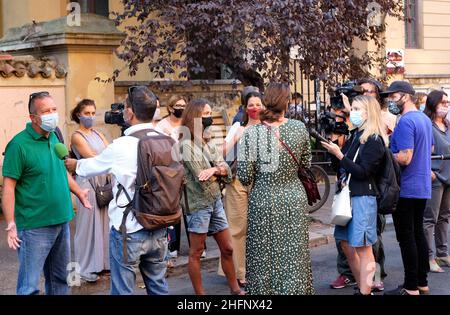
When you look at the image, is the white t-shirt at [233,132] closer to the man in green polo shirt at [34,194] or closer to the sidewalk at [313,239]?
the sidewalk at [313,239]

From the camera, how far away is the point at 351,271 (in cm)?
716

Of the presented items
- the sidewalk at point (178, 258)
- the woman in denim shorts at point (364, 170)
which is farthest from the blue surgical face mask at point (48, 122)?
the woman in denim shorts at point (364, 170)

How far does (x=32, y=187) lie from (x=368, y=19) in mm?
7715

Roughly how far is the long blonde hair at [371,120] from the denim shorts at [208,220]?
4.76ft

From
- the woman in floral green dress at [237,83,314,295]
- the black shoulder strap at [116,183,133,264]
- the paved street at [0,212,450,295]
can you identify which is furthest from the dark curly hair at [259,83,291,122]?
the paved street at [0,212,450,295]

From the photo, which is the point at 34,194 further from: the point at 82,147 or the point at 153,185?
the point at 82,147

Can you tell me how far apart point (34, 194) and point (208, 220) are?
5.40ft

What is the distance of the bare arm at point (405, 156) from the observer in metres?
6.63

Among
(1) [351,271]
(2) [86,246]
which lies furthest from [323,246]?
(2) [86,246]

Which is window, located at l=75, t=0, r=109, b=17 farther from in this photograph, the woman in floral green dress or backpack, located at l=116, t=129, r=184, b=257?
backpack, located at l=116, t=129, r=184, b=257

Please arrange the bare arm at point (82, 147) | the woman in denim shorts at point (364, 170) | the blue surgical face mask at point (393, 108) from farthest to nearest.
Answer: the blue surgical face mask at point (393, 108) < the bare arm at point (82, 147) < the woman in denim shorts at point (364, 170)

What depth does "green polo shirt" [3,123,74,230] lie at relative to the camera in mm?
5383

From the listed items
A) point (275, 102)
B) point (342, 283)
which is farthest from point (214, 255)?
point (275, 102)
